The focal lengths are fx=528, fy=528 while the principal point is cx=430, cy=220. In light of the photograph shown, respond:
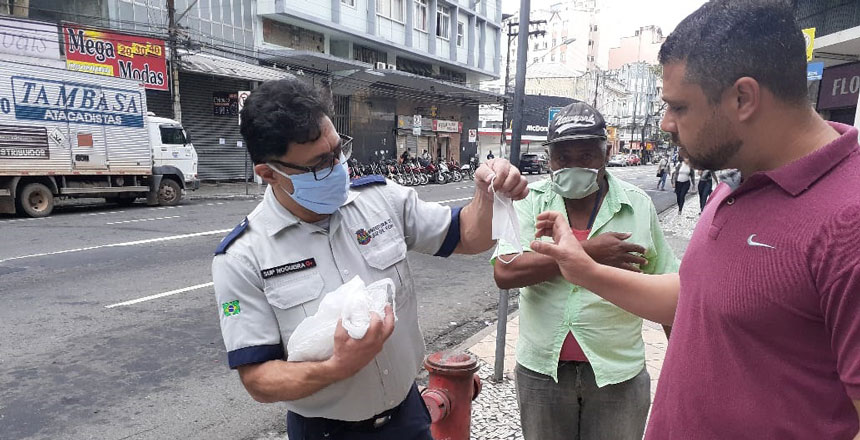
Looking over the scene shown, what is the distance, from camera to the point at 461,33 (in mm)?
34031

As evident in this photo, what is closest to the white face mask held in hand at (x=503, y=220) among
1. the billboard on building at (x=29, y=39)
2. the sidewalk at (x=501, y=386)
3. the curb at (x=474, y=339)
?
the sidewalk at (x=501, y=386)

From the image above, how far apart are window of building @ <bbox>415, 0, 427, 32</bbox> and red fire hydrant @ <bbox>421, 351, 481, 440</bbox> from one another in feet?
95.1

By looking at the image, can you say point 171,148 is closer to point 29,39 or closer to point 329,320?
point 29,39

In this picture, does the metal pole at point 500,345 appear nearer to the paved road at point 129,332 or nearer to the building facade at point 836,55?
the paved road at point 129,332

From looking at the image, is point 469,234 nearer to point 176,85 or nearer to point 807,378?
point 807,378

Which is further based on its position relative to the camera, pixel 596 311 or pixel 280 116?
A: pixel 596 311

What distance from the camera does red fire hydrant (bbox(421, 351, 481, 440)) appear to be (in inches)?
101

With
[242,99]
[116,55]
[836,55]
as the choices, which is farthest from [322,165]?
[116,55]

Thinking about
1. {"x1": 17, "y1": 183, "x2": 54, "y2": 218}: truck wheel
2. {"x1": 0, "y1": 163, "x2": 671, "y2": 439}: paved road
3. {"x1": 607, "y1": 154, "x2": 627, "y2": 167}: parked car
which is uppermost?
{"x1": 17, "y1": 183, "x2": 54, "y2": 218}: truck wheel

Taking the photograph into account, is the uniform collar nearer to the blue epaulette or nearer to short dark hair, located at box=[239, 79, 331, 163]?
short dark hair, located at box=[239, 79, 331, 163]

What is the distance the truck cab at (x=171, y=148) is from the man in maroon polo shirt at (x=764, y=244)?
49.2 feet

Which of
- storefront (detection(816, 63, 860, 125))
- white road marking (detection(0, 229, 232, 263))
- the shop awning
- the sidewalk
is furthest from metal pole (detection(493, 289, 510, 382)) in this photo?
the shop awning

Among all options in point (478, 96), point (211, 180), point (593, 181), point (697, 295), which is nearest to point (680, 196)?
point (593, 181)

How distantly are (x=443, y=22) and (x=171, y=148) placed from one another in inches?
853
